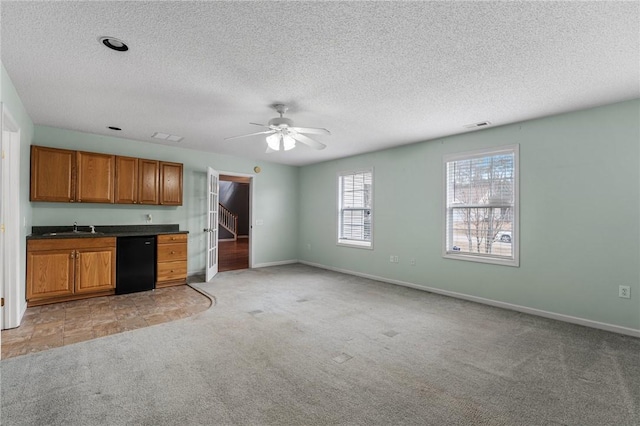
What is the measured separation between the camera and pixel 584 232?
11.2 ft

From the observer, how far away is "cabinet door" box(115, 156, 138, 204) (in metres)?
4.74

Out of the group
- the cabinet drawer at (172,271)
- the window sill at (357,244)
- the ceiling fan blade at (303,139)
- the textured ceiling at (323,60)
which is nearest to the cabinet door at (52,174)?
the textured ceiling at (323,60)

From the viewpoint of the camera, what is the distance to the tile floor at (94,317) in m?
2.86

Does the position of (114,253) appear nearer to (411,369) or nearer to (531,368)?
(411,369)

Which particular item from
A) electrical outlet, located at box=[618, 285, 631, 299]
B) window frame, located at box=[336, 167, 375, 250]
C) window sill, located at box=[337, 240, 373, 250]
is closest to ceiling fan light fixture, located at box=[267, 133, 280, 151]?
window frame, located at box=[336, 167, 375, 250]

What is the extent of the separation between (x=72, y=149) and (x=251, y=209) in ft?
10.7

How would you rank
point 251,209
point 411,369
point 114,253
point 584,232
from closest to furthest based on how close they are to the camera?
1. point 411,369
2. point 584,232
3. point 114,253
4. point 251,209

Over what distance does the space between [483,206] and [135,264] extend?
5248mm

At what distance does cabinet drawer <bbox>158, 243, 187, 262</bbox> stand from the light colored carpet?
1749mm

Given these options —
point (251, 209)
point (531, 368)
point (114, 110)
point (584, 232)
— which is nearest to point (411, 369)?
point (531, 368)

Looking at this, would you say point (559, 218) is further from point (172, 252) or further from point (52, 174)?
point (52, 174)

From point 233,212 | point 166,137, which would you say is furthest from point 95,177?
point 233,212

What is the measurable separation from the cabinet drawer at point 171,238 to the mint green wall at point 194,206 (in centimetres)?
62

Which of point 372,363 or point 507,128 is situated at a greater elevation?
point 507,128
